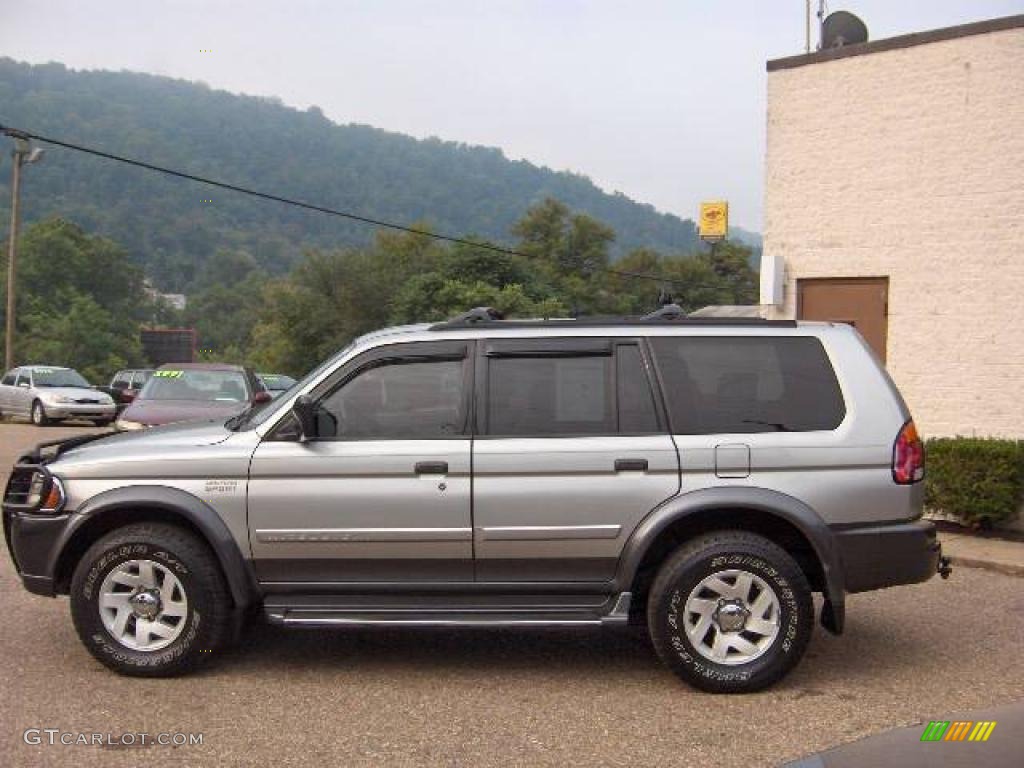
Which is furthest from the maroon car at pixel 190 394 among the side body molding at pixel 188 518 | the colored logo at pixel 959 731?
the colored logo at pixel 959 731

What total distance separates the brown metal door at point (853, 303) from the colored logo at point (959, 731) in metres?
9.91

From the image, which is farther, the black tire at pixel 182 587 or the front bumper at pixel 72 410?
the front bumper at pixel 72 410

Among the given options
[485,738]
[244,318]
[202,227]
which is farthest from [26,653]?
[202,227]

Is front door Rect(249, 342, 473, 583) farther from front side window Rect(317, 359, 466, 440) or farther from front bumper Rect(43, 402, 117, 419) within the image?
front bumper Rect(43, 402, 117, 419)

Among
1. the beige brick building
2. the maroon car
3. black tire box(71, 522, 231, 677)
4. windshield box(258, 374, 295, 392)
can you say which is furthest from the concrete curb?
windshield box(258, 374, 295, 392)

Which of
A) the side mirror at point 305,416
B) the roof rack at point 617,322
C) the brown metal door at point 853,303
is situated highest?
the brown metal door at point 853,303

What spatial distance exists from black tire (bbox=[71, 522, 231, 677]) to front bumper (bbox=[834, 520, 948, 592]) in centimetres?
319

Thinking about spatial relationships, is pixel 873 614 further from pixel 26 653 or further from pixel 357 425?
pixel 26 653

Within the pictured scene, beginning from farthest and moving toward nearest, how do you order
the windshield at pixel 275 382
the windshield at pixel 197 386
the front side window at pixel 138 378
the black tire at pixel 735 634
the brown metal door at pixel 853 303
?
the front side window at pixel 138 378
the windshield at pixel 275 382
the windshield at pixel 197 386
the brown metal door at pixel 853 303
the black tire at pixel 735 634

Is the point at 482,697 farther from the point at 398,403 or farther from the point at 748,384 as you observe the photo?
the point at 748,384

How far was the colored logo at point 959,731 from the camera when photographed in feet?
8.27

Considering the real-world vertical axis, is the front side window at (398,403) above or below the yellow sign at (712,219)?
below

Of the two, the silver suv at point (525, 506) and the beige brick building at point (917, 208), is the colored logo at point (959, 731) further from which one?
the beige brick building at point (917, 208)

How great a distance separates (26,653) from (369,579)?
2.10m
